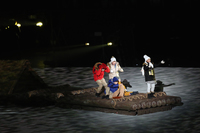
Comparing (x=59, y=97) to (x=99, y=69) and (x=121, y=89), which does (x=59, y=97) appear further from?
(x=121, y=89)

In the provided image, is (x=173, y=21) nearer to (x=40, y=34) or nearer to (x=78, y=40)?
(x=78, y=40)

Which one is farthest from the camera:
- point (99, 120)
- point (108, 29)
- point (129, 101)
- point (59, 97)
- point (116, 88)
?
point (108, 29)

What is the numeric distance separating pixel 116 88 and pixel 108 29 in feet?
44.8

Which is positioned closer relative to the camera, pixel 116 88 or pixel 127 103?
pixel 127 103

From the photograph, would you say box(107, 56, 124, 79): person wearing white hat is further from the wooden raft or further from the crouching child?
the wooden raft

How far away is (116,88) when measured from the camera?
1233cm

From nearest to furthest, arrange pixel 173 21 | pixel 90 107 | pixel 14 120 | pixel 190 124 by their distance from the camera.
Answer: pixel 190 124
pixel 14 120
pixel 90 107
pixel 173 21

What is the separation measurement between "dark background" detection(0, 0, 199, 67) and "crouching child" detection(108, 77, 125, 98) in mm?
12847

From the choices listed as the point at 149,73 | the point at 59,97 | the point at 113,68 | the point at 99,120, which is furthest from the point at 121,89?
the point at 59,97

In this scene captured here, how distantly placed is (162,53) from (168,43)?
683 millimetres

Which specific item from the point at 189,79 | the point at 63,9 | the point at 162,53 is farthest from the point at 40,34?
the point at 189,79

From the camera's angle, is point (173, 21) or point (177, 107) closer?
point (177, 107)

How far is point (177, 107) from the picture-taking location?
12508mm

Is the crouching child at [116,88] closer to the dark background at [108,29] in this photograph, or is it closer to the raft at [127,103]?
the raft at [127,103]
